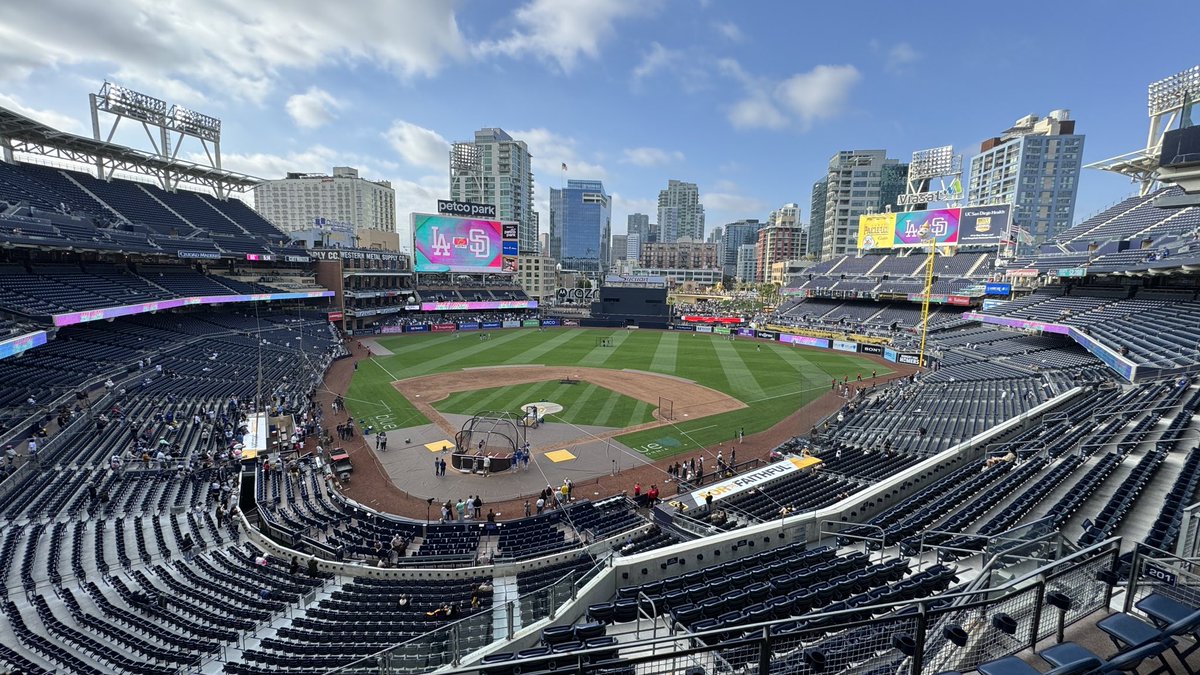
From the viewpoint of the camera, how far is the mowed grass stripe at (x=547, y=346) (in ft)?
169

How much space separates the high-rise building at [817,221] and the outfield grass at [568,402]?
6110 inches

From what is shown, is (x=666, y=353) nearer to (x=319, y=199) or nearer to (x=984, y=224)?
(x=984, y=224)

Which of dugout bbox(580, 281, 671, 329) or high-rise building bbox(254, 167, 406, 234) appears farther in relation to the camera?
high-rise building bbox(254, 167, 406, 234)

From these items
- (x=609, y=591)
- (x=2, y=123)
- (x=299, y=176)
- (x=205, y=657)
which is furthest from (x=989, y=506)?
(x=299, y=176)

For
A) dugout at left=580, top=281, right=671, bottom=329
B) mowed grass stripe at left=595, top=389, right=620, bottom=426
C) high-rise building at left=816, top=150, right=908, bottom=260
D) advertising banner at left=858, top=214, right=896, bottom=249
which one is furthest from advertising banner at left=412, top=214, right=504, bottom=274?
high-rise building at left=816, top=150, right=908, bottom=260

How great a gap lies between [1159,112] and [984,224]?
2442 centimetres

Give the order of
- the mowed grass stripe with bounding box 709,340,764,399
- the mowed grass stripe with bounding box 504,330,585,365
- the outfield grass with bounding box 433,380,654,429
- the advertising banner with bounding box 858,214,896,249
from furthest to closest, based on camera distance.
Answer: the advertising banner with bounding box 858,214,896,249 < the mowed grass stripe with bounding box 504,330,585,365 < the mowed grass stripe with bounding box 709,340,764,399 < the outfield grass with bounding box 433,380,654,429

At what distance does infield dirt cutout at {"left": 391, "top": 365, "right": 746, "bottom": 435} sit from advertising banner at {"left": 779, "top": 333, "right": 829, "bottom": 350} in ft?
89.6

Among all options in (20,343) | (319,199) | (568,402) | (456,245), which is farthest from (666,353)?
(319,199)

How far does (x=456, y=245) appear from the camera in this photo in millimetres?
76500

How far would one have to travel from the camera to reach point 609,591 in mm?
10734

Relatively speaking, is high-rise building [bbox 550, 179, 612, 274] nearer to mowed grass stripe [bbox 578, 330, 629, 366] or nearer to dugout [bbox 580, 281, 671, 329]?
dugout [bbox 580, 281, 671, 329]

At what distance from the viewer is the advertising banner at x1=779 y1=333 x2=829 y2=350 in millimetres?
61469

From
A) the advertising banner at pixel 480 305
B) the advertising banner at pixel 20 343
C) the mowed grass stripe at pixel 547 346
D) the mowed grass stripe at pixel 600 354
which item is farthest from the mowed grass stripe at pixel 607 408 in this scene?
the advertising banner at pixel 480 305
